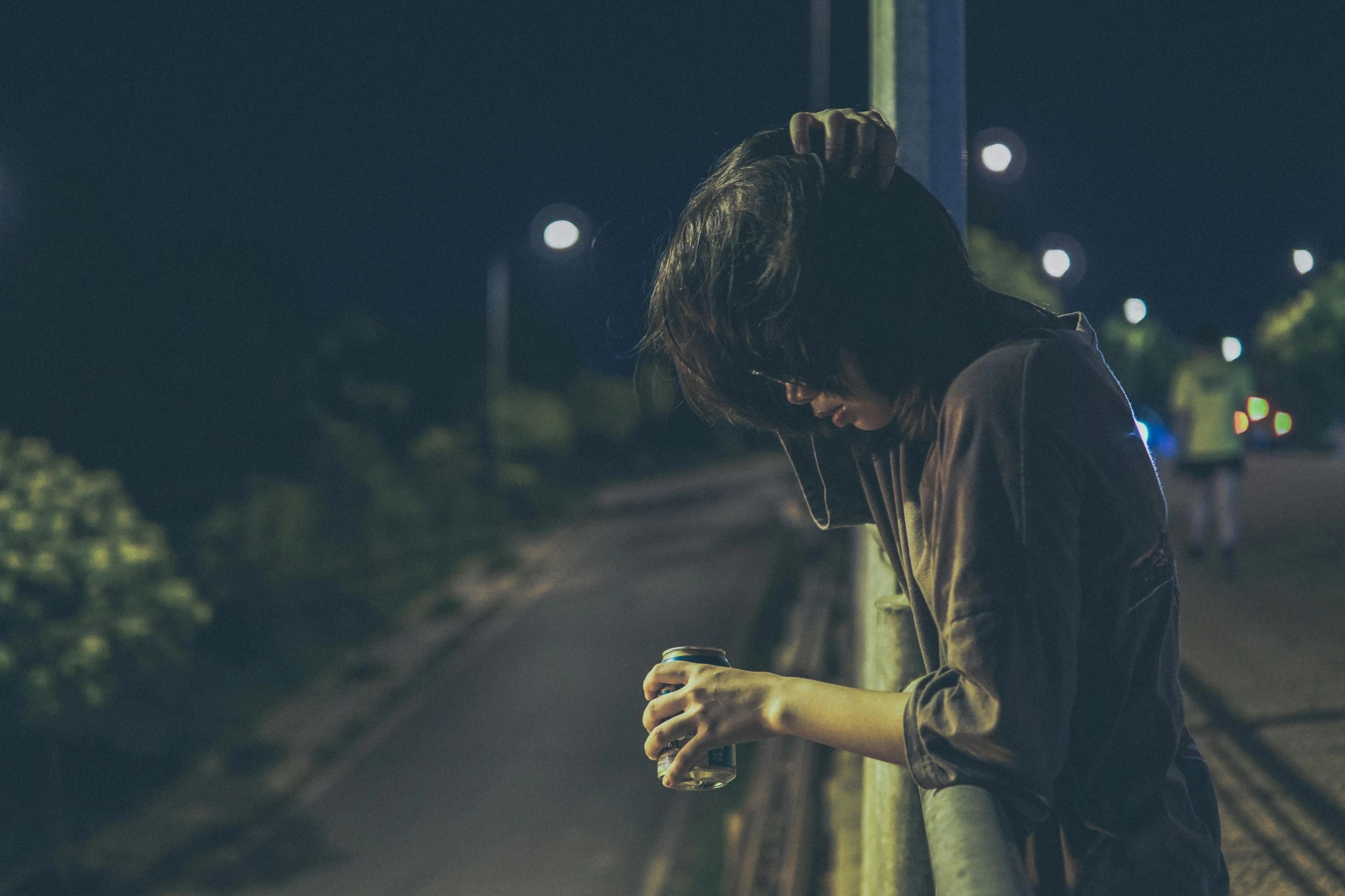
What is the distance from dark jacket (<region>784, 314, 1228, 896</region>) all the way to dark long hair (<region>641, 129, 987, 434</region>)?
0.30 feet

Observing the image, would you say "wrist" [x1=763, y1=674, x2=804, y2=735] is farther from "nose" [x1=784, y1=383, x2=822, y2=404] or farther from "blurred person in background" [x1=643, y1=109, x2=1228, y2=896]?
"nose" [x1=784, y1=383, x2=822, y2=404]

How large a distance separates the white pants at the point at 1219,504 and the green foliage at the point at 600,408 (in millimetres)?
58544

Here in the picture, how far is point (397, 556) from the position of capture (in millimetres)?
36344

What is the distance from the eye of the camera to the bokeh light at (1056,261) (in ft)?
34.1

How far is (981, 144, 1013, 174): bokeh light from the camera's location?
6.97 metres

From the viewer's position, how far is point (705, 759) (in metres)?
1.44

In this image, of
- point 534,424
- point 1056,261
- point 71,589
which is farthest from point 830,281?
point 534,424

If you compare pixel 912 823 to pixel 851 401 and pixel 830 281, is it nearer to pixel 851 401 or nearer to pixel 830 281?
pixel 851 401

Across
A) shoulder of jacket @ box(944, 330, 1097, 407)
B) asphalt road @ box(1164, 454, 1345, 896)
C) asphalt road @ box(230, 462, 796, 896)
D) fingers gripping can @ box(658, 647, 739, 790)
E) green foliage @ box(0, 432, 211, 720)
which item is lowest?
asphalt road @ box(230, 462, 796, 896)

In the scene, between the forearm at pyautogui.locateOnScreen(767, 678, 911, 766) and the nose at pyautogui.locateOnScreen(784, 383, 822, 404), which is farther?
the nose at pyautogui.locateOnScreen(784, 383, 822, 404)

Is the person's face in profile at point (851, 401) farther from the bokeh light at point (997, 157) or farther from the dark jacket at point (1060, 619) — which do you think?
the bokeh light at point (997, 157)

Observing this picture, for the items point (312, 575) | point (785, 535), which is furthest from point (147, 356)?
point (785, 535)

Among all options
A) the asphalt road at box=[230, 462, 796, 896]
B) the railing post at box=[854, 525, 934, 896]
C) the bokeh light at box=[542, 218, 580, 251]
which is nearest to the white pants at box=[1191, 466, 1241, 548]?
the bokeh light at box=[542, 218, 580, 251]

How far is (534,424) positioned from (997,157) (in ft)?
165
